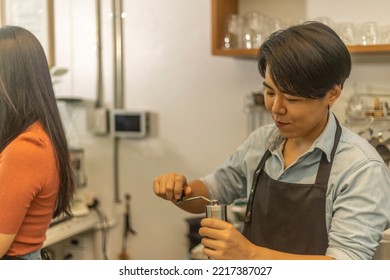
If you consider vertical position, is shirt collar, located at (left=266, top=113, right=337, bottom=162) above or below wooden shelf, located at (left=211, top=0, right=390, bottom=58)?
below

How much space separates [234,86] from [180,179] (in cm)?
117

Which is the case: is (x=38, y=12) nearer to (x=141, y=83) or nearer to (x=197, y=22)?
(x=141, y=83)

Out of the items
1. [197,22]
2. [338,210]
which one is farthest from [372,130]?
[338,210]

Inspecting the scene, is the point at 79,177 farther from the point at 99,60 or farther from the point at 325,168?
the point at 325,168

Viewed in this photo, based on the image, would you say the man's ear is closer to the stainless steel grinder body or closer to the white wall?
the stainless steel grinder body

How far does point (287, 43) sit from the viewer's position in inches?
39.1

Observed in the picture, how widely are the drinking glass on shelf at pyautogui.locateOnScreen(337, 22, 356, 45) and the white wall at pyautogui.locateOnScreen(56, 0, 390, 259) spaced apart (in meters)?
0.41

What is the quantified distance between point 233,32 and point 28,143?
115 centimetres

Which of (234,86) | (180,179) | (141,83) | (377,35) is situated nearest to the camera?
(180,179)

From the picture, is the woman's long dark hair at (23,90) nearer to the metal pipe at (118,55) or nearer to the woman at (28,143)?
the woman at (28,143)

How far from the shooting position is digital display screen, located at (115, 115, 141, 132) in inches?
93.2

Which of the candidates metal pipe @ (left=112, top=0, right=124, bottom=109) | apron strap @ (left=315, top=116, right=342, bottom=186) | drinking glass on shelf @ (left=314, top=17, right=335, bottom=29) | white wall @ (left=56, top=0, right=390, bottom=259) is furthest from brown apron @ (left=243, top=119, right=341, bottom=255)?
metal pipe @ (left=112, top=0, right=124, bottom=109)

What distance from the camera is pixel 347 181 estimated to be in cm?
99

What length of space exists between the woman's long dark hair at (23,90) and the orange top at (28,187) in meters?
0.02
